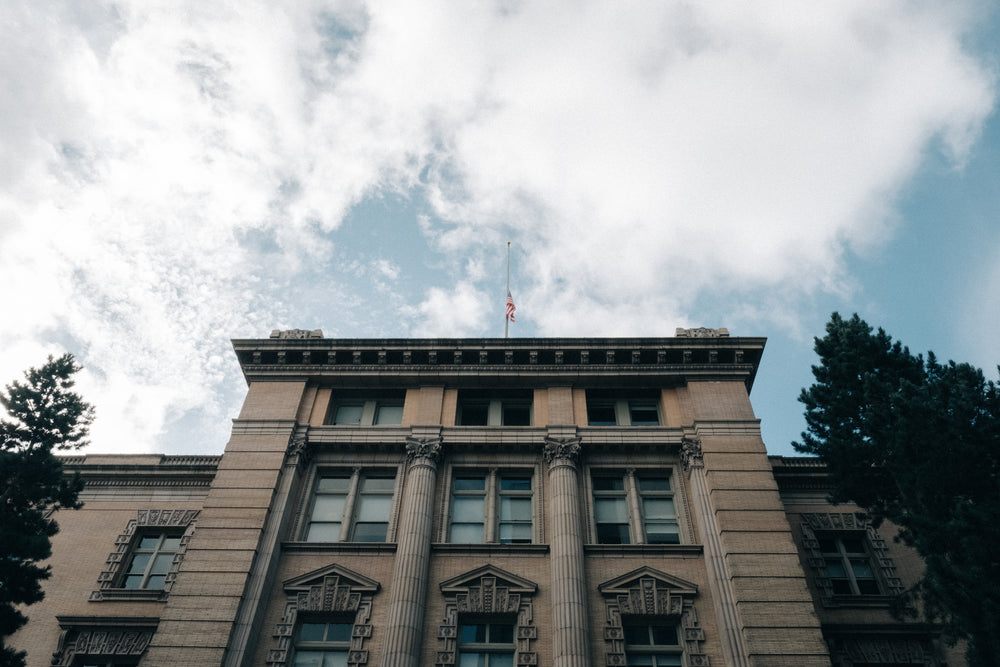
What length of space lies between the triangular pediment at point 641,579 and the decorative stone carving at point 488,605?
6.82ft

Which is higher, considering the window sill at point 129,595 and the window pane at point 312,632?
the window sill at point 129,595

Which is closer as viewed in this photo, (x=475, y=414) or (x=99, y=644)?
(x=99, y=644)

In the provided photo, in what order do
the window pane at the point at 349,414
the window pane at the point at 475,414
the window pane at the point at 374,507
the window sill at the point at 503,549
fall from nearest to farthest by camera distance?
the window sill at the point at 503,549, the window pane at the point at 374,507, the window pane at the point at 475,414, the window pane at the point at 349,414

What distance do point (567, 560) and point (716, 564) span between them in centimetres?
415

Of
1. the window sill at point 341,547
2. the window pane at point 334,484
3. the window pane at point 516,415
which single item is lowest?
the window sill at point 341,547

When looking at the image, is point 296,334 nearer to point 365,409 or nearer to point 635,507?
point 365,409

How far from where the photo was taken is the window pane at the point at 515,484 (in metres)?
23.5

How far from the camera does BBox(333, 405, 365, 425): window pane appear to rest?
25828 mm

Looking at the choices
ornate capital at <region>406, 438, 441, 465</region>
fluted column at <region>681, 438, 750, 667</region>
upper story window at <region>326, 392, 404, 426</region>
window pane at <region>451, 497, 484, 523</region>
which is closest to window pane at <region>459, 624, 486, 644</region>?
window pane at <region>451, 497, 484, 523</region>

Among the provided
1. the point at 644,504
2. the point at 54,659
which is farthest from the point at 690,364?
the point at 54,659

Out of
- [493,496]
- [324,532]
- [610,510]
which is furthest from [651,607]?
[324,532]

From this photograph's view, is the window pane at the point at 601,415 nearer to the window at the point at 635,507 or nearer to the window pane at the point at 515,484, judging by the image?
the window at the point at 635,507

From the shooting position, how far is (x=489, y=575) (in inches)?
813

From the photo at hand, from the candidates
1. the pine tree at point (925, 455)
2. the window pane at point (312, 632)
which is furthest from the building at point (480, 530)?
the pine tree at point (925, 455)
